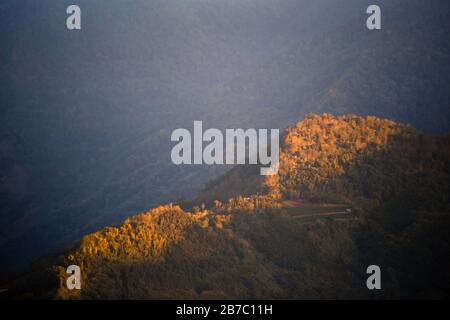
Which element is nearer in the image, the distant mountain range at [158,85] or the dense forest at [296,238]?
the dense forest at [296,238]

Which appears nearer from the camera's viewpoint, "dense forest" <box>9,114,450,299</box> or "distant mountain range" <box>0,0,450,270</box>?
"dense forest" <box>9,114,450,299</box>

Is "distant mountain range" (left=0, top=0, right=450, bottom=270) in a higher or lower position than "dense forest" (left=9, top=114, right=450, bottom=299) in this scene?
higher

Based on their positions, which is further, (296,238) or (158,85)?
(158,85)

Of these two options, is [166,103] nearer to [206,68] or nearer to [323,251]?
[206,68]

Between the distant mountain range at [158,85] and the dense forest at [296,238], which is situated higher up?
the distant mountain range at [158,85]
